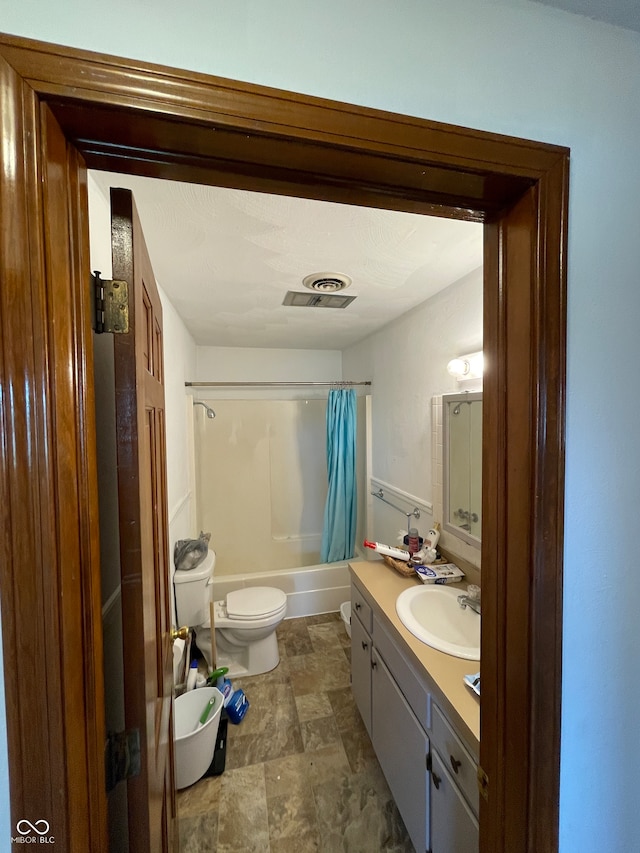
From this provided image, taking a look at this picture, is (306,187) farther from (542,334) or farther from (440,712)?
(440,712)

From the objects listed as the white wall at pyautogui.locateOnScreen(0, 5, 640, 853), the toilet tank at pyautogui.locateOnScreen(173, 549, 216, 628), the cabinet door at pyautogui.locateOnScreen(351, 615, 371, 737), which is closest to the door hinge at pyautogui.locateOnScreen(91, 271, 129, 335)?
the white wall at pyautogui.locateOnScreen(0, 5, 640, 853)

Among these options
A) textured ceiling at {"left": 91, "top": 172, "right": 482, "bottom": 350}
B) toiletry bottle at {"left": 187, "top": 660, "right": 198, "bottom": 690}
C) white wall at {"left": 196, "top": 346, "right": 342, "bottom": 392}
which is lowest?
toiletry bottle at {"left": 187, "top": 660, "right": 198, "bottom": 690}

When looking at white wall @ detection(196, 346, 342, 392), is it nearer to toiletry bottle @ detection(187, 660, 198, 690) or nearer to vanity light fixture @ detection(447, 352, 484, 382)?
vanity light fixture @ detection(447, 352, 484, 382)

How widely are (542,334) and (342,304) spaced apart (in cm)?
147

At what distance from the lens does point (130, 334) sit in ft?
1.87

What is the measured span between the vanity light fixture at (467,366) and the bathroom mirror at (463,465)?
3.6 inches

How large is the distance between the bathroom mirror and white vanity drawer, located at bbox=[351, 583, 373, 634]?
0.56m

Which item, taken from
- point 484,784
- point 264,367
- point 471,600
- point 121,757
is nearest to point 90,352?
point 121,757

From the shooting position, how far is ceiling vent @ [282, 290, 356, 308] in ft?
5.73

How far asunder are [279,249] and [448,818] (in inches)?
76.1

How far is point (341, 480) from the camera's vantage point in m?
2.98

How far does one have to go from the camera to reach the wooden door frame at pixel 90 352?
1.34 feet

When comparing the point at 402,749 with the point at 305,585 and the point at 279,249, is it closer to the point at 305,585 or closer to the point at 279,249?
the point at 305,585

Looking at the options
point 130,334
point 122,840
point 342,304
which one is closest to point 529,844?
point 122,840
